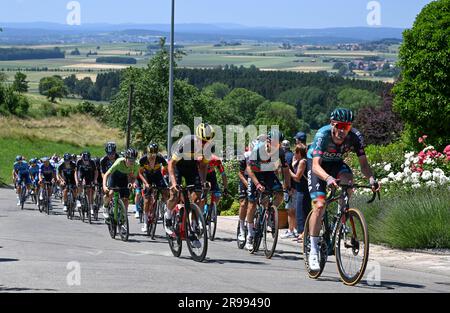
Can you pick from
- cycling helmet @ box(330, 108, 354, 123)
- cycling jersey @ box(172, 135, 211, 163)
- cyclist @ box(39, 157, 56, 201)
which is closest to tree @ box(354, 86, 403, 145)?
cyclist @ box(39, 157, 56, 201)

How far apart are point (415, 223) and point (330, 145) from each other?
13.9ft

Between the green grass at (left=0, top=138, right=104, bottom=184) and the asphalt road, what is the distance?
167 feet

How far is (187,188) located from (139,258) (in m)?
1.28

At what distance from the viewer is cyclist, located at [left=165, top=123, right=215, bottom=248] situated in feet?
44.8

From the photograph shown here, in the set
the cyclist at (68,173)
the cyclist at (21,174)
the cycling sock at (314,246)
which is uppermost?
the cycling sock at (314,246)

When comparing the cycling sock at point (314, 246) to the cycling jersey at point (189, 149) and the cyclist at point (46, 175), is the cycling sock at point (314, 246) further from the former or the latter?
the cyclist at point (46, 175)

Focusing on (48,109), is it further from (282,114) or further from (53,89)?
(282,114)

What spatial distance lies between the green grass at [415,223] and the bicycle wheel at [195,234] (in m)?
3.13

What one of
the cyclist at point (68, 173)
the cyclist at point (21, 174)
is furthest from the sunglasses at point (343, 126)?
the cyclist at point (21, 174)

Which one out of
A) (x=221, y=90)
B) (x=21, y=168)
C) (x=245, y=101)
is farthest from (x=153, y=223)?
(x=221, y=90)

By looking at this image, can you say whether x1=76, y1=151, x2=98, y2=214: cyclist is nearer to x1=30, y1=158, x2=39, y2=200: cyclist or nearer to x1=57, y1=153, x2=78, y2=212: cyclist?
x1=57, y1=153, x2=78, y2=212: cyclist

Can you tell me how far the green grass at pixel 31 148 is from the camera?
70125mm

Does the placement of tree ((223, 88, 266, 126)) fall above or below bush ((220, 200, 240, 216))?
below
